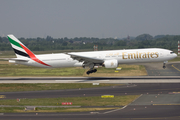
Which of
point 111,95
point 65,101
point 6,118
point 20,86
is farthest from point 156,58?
point 6,118

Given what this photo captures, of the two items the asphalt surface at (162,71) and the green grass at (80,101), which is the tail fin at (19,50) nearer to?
the green grass at (80,101)

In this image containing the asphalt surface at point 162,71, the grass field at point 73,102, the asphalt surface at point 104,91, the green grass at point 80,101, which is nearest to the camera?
the grass field at point 73,102

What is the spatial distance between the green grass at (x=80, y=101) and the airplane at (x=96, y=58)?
49.3ft

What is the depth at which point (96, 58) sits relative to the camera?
152 ft

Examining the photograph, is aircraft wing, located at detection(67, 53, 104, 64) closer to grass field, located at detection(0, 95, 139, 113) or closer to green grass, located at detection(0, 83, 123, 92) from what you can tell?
green grass, located at detection(0, 83, 123, 92)

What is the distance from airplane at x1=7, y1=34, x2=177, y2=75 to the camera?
45.1m

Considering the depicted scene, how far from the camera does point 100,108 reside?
81.1 ft

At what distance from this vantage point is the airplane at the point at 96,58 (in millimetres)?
45094

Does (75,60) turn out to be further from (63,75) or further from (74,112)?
(74,112)

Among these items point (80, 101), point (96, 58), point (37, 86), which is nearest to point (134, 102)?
point (80, 101)

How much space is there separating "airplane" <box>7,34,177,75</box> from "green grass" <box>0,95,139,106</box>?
15030 mm

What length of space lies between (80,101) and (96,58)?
18.9 meters

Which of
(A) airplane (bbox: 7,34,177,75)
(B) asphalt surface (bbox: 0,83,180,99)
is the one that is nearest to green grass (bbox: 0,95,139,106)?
(B) asphalt surface (bbox: 0,83,180,99)

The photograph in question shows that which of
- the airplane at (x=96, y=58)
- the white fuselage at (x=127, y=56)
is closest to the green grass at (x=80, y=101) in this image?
the airplane at (x=96, y=58)
